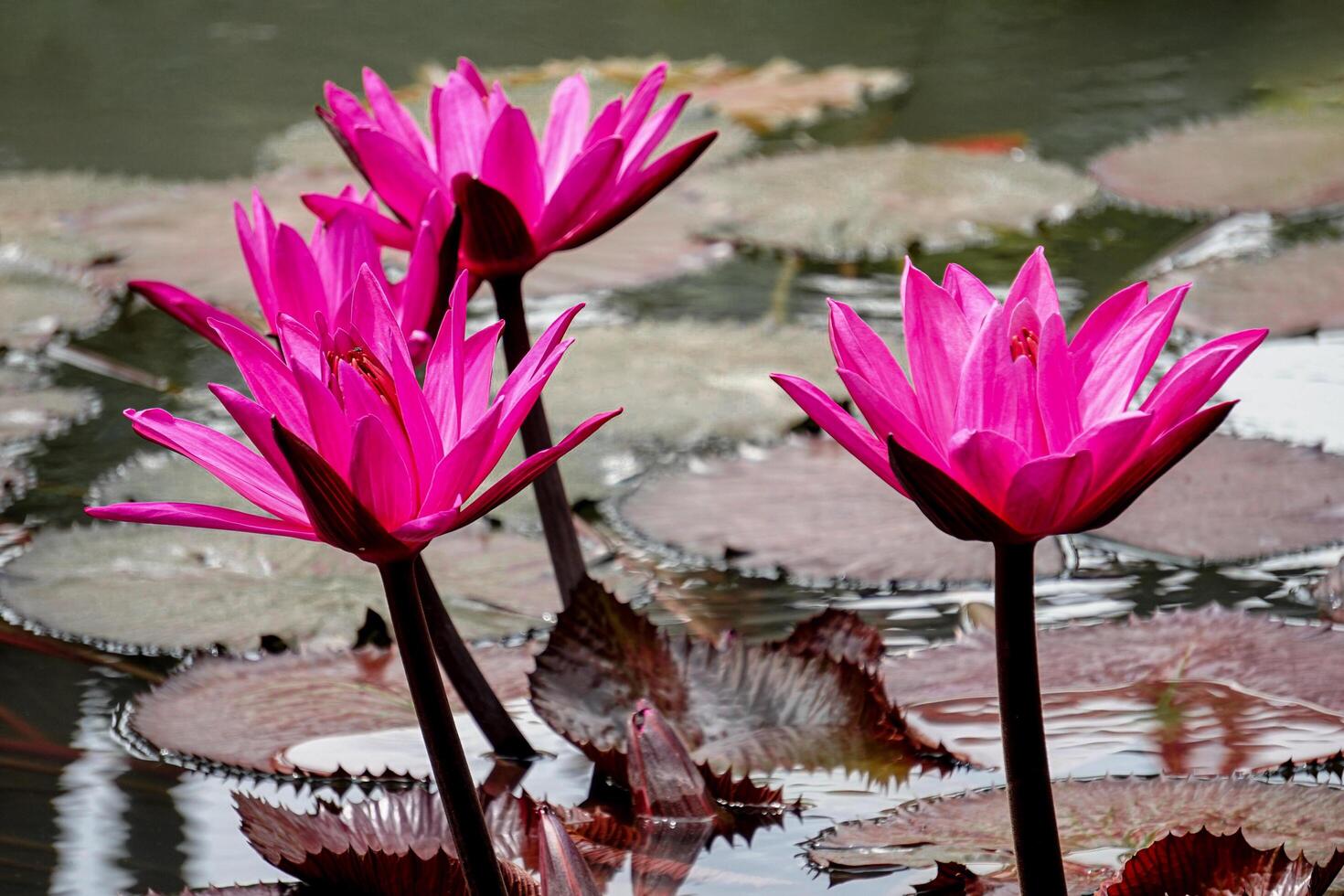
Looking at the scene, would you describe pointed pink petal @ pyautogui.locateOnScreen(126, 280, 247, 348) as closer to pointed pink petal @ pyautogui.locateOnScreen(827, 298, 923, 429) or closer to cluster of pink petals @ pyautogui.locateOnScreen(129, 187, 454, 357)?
cluster of pink petals @ pyautogui.locateOnScreen(129, 187, 454, 357)

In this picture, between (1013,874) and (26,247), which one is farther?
(26,247)

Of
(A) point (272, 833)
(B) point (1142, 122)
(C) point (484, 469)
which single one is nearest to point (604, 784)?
(A) point (272, 833)

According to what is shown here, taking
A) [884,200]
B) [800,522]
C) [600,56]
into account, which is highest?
[600,56]

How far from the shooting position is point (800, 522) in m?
1.17

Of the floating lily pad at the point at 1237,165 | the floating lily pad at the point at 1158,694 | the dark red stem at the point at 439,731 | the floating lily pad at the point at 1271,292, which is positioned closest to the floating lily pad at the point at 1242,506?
the floating lily pad at the point at 1158,694

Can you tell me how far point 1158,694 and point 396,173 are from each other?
533mm

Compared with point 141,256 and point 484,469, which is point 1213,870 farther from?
point 141,256

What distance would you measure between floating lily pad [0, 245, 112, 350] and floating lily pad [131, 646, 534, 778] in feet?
3.06

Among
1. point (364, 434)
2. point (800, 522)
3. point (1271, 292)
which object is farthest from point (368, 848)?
point (1271, 292)

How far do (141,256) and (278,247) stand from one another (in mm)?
1509

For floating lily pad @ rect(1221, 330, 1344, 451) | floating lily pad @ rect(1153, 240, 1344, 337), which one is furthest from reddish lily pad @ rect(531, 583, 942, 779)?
floating lily pad @ rect(1153, 240, 1344, 337)

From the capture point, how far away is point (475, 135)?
31.1 inches

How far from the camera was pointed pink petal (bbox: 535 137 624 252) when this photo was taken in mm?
730

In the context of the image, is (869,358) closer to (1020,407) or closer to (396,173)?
(1020,407)
